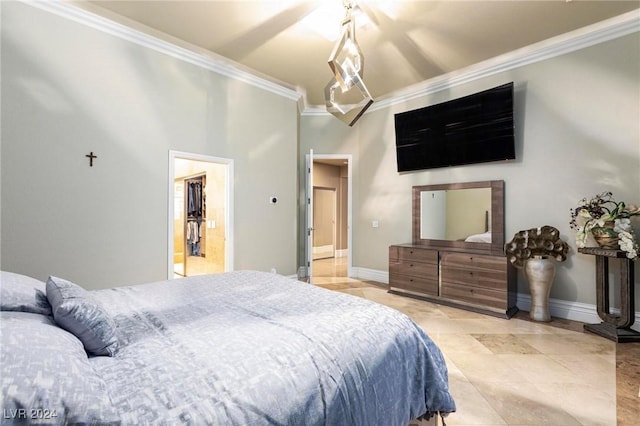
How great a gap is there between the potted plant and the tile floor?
214 millimetres

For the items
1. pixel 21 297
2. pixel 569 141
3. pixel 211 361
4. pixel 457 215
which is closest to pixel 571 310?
pixel 457 215

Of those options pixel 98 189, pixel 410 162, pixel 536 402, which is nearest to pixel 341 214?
pixel 410 162

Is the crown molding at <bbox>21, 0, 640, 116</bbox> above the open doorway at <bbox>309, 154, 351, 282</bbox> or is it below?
above

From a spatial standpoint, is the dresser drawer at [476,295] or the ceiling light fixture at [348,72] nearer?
the ceiling light fixture at [348,72]

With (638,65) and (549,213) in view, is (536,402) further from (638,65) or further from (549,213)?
(638,65)

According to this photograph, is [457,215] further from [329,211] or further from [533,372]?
[329,211]

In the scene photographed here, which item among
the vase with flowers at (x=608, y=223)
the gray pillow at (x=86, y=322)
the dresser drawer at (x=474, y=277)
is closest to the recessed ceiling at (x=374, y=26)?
the vase with flowers at (x=608, y=223)

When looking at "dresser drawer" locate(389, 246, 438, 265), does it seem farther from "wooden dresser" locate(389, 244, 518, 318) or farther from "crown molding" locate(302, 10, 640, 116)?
"crown molding" locate(302, 10, 640, 116)

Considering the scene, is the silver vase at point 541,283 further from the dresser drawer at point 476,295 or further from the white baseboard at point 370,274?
the white baseboard at point 370,274

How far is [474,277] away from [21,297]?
3.90 metres

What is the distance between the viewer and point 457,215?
412cm

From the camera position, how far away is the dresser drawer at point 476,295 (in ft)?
11.0

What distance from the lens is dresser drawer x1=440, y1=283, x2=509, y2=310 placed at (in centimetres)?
337

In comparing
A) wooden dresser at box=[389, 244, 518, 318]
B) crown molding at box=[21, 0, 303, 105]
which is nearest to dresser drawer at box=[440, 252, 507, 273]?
wooden dresser at box=[389, 244, 518, 318]
